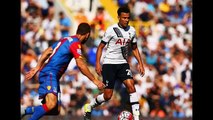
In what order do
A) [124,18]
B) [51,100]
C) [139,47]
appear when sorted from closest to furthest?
[51,100] < [124,18] < [139,47]

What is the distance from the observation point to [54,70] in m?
10.3

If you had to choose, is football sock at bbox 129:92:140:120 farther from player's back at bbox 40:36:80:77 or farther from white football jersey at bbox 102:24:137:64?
player's back at bbox 40:36:80:77

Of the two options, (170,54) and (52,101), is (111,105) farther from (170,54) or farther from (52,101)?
(52,101)

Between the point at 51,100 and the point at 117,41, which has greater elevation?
the point at 117,41

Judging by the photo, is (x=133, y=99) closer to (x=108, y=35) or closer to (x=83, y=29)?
(x=108, y=35)

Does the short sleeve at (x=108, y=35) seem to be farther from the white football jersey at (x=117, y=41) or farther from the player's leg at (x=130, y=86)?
the player's leg at (x=130, y=86)

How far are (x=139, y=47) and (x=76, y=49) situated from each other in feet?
24.7

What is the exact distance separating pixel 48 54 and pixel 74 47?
56cm

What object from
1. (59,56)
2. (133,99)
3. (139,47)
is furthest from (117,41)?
(139,47)

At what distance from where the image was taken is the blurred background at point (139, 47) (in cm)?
1622

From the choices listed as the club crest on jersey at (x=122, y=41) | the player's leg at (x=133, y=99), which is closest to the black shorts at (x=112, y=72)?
the player's leg at (x=133, y=99)

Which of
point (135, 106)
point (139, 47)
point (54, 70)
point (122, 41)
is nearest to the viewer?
point (54, 70)

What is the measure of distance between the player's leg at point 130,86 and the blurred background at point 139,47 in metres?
4.13
